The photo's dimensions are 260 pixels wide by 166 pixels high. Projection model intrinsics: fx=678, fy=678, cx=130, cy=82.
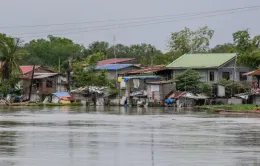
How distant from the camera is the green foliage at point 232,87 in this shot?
72938 millimetres

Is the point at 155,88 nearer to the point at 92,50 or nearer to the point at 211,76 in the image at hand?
the point at 211,76

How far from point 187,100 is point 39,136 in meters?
48.4

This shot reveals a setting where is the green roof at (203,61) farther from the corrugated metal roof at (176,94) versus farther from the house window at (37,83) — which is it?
the house window at (37,83)

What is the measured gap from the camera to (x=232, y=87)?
72.9 m

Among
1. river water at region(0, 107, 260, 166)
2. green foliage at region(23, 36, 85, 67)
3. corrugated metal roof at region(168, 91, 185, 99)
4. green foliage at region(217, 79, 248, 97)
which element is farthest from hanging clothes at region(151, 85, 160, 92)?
green foliage at region(23, 36, 85, 67)

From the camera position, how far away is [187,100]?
2894 inches

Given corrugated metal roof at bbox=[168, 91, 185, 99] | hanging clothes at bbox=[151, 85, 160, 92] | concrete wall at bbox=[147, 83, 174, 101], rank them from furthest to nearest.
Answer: hanging clothes at bbox=[151, 85, 160, 92], concrete wall at bbox=[147, 83, 174, 101], corrugated metal roof at bbox=[168, 91, 185, 99]

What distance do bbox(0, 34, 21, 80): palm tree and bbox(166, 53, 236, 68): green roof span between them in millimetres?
20524

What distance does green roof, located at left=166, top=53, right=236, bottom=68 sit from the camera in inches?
3073

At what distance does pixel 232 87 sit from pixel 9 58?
1165 inches

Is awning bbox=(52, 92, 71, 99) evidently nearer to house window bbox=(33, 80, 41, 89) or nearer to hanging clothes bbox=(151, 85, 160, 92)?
house window bbox=(33, 80, 41, 89)

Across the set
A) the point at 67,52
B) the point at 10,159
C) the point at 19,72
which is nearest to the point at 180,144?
the point at 10,159

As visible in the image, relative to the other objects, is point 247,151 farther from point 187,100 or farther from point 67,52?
point 67,52

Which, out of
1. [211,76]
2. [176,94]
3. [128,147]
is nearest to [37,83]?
[176,94]
